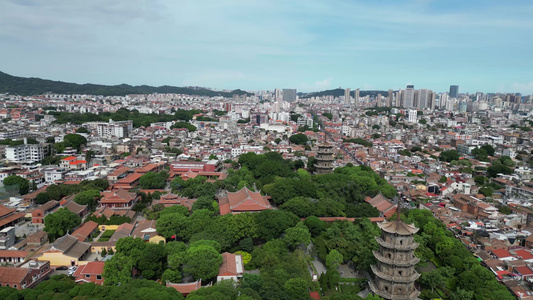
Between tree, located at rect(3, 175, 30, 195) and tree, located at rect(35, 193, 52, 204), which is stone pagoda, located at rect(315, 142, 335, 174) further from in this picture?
tree, located at rect(3, 175, 30, 195)

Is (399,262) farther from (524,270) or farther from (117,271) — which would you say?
(117,271)

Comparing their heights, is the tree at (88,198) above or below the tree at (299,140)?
below

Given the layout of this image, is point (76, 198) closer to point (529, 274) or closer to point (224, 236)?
point (224, 236)

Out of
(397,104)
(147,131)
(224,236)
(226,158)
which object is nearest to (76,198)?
(224,236)

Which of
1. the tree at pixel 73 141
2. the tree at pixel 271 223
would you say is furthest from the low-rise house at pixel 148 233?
the tree at pixel 73 141

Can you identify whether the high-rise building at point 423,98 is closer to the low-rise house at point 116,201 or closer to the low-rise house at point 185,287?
the low-rise house at point 116,201
